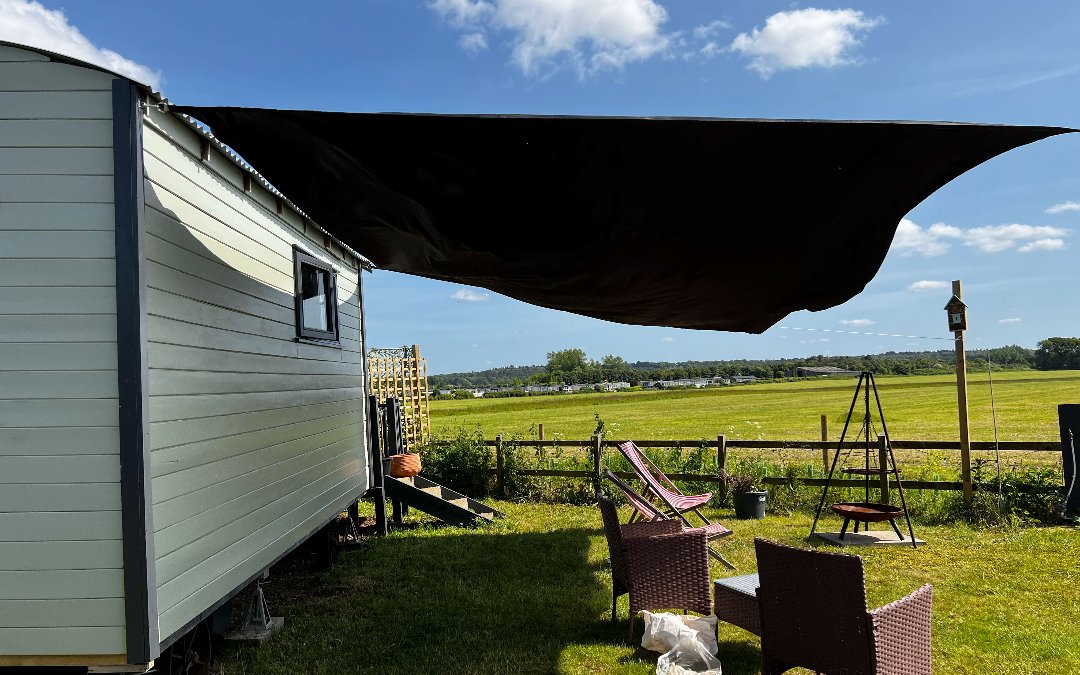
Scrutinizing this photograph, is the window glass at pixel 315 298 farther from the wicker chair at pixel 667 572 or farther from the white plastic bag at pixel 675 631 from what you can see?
the white plastic bag at pixel 675 631

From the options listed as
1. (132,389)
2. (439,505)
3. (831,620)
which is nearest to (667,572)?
(831,620)

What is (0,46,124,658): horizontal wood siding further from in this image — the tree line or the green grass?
the tree line

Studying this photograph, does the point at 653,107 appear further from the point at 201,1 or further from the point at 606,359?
the point at 606,359

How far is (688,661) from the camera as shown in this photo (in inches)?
144

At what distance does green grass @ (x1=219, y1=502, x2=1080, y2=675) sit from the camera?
3855 millimetres

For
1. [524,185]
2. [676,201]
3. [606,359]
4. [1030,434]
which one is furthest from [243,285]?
[606,359]

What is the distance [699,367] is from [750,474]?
72.2 m

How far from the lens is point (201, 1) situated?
13.1 ft

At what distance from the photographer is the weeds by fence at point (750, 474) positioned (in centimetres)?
703

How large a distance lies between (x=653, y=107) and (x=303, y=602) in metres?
4.60

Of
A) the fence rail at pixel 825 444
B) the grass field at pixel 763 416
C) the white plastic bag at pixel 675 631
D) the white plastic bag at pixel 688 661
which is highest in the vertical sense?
the fence rail at pixel 825 444

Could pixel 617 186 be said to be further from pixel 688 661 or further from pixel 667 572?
pixel 688 661

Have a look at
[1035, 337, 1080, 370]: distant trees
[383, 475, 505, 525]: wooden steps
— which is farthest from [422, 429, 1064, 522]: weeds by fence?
[1035, 337, 1080, 370]: distant trees

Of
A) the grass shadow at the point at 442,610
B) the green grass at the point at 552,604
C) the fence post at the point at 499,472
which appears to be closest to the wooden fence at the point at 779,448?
the fence post at the point at 499,472
